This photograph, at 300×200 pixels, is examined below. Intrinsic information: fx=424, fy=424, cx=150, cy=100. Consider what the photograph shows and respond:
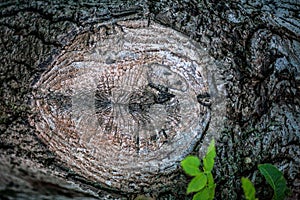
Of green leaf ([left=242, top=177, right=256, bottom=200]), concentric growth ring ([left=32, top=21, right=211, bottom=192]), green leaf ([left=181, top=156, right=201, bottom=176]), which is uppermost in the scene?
concentric growth ring ([left=32, top=21, right=211, bottom=192])

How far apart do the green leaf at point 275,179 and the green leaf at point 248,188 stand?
85 millimetres

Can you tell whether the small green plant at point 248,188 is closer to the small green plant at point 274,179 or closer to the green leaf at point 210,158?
the small green plant at point 274,179

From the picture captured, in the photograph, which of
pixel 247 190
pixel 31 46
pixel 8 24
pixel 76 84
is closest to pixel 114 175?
pixel 76 84

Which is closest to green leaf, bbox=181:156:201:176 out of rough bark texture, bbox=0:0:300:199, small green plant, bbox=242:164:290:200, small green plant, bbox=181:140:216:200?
small green plant, bbox=181:140:216:200

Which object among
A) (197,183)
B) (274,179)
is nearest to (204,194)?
(197,183)

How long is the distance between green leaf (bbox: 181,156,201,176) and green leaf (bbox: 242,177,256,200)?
19 cm

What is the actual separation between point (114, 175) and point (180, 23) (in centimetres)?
66

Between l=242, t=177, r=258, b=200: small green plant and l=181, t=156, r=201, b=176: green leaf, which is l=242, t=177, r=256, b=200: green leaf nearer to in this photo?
l=242, t=177, r=258, b=200: small green plant

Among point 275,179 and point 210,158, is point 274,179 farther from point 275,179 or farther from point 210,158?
point 210,158

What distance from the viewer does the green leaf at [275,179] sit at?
168 cm

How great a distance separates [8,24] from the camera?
5.91 feet

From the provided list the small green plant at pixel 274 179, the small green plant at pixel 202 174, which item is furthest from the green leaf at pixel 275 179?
the small green plant at pixel 202 174

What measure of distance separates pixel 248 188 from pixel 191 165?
245mm

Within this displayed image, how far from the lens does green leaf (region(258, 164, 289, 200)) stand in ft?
5.50
